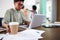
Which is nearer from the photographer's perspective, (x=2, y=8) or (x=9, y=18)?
(x=9, y=18)

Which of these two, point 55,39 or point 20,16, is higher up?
point 20,16

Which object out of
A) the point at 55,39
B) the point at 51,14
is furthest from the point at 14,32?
the point at 51,14

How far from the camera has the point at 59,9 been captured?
521 centimetres

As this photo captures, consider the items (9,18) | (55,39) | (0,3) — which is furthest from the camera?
(0,3)

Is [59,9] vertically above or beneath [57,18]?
above

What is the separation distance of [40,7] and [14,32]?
4.85 m

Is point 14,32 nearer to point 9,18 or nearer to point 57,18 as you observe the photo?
point 9,18

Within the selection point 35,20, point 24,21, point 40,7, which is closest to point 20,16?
point 24,21

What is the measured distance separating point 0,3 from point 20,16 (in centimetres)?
301

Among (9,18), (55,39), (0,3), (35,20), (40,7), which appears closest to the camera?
(55,39)

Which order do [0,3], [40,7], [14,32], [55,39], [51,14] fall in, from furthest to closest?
[40,7] < [51,14] < [0,3] < [14,32] < [55,39]

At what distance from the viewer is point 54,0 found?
204 inches

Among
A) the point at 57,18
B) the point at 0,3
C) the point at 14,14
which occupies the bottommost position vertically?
the point at 57,18

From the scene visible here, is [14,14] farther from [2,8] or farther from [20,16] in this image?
[2,8]
